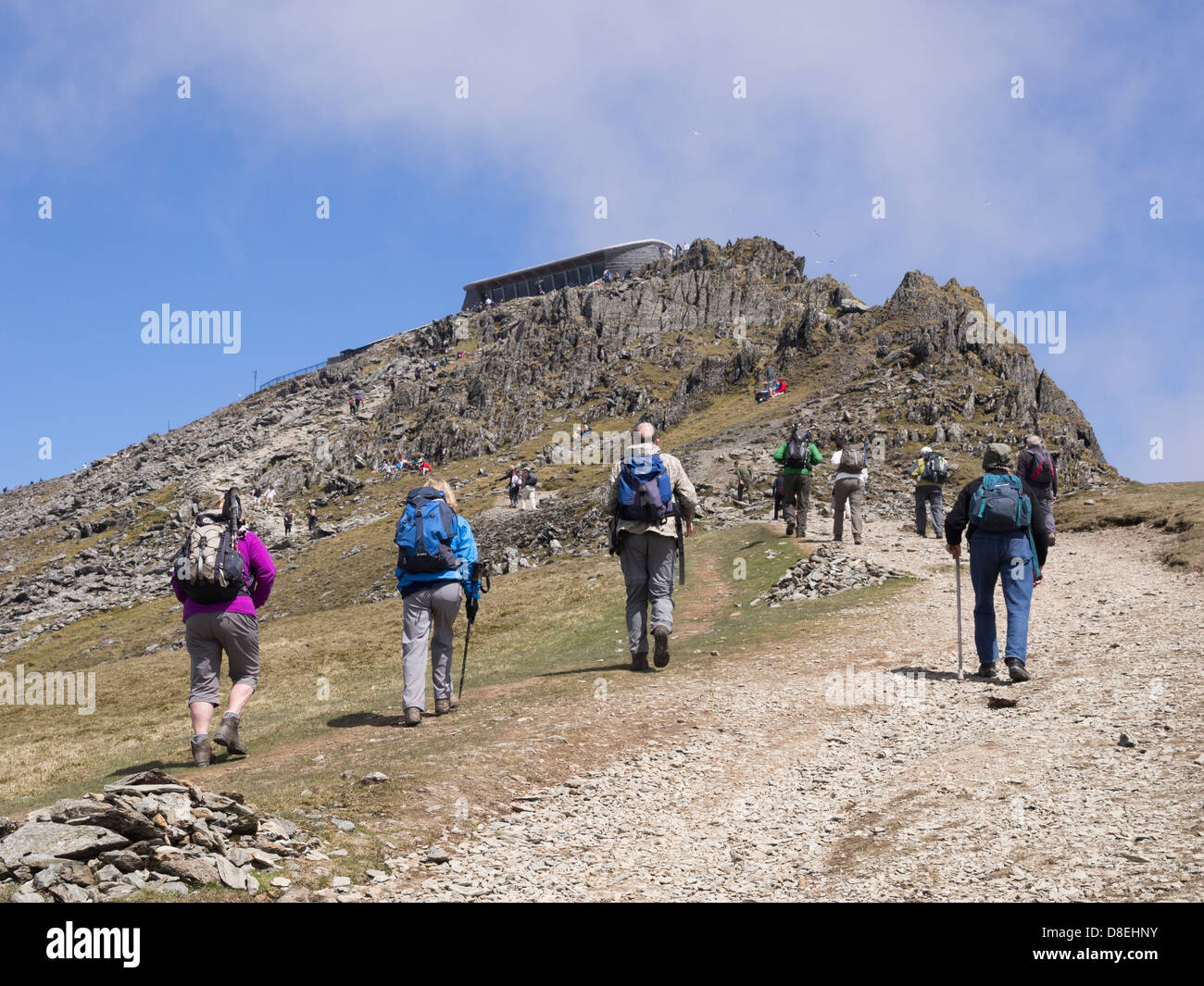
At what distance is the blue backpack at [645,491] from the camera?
12172 mm

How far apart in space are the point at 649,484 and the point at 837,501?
564 inches

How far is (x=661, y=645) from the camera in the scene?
1264 cm

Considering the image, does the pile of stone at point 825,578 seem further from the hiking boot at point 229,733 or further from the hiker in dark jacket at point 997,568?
the hiking boot at point 229,733

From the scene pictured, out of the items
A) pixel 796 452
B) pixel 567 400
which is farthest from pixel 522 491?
pixel 567 400

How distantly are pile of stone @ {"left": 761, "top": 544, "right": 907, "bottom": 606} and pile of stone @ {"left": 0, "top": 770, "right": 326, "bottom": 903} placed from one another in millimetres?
13753

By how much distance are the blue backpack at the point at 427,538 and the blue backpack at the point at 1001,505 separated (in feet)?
21.3

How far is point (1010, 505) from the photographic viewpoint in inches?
435

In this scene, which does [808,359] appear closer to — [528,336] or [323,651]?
[528,336]

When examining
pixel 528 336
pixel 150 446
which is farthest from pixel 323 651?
pixel 150 446

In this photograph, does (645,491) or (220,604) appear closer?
(220,604)

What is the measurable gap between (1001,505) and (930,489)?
17.0m

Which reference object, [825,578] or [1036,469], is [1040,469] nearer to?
[1036,469]

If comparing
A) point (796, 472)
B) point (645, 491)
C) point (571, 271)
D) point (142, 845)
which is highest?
point (571, 271)
